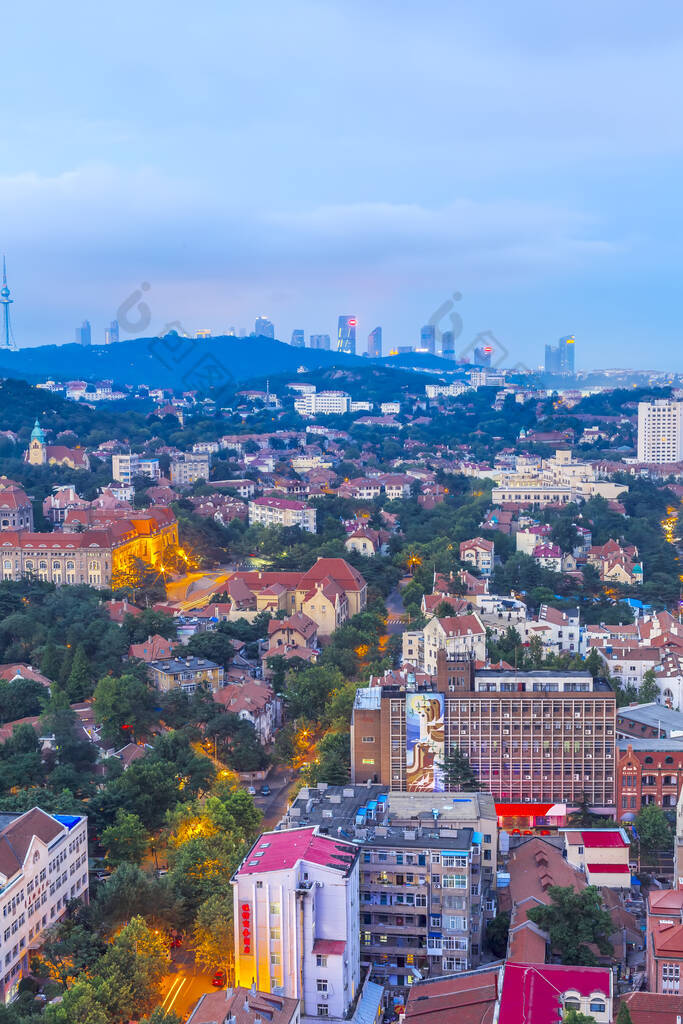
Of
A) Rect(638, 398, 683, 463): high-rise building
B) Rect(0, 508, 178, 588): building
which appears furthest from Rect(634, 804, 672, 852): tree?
Rect(638, 398, 683, 463): high-rise building

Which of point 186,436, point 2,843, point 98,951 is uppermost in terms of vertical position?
point 186,436

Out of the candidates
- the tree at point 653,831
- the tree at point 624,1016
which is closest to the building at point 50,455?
the tree at point 653,831

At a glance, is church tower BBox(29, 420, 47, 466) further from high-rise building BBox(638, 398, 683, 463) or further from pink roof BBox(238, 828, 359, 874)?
pink roof BBox(238, 828, 359, 874)

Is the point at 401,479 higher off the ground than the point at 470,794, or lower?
higher

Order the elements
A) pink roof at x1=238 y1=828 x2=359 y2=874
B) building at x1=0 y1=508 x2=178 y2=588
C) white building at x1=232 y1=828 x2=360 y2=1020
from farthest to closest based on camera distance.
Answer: building at x1=0 y1=508 x2=178 y2=588 → pink roof at x1=238 y1=828 x2=359 y2=874 → white building at x1=232 y1=828 x2=360 y2=1020

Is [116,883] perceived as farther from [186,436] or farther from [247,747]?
[186,436]

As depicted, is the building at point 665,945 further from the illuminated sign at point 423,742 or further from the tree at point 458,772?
the illuminated sign at point 423,742

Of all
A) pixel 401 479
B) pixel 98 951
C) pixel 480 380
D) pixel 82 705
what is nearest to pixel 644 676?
pixel 82 705
